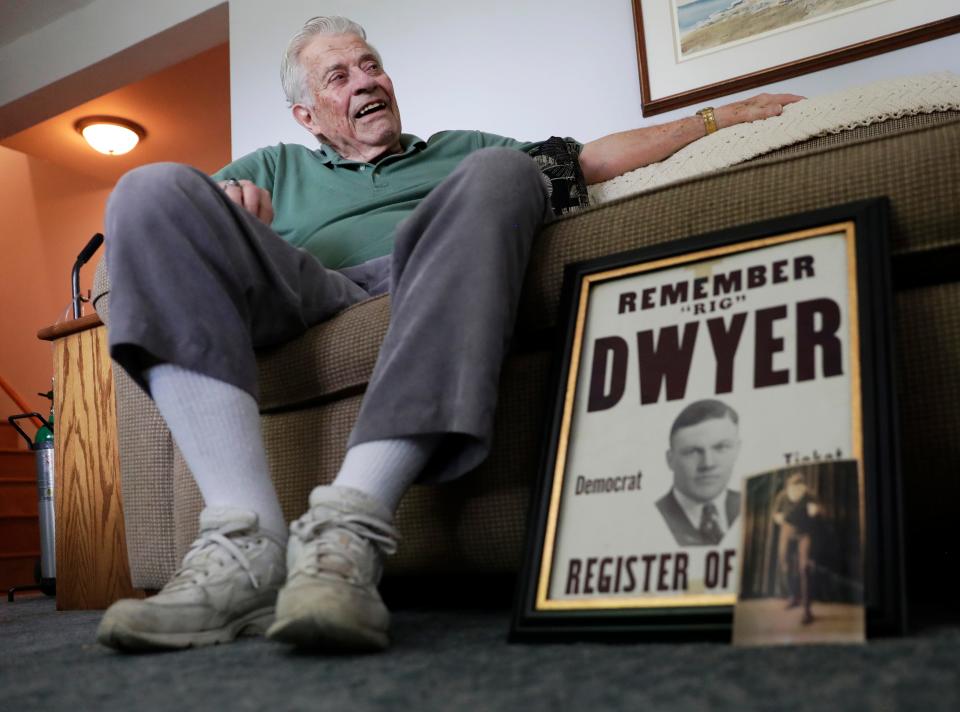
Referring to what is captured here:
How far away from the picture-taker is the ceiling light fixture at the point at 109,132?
178 inches

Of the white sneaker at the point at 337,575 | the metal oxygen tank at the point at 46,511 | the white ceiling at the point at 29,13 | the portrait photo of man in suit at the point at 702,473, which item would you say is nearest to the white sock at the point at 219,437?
the white sneaker at the point at 337,575

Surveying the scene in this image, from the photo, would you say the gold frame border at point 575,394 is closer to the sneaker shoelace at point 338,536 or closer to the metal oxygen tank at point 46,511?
the sneaker shoelace at point 338,536

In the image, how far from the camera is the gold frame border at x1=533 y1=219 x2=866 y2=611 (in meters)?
0.63

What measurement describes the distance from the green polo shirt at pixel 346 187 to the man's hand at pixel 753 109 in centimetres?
37

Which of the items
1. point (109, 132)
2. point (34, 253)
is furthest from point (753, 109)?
point (34, 253)

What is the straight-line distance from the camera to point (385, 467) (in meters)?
0.78

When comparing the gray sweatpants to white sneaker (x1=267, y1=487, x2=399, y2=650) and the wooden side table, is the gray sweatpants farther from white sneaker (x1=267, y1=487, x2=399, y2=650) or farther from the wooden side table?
the wooden side table

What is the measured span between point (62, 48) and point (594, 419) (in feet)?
11.4

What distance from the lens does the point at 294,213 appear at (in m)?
1.45

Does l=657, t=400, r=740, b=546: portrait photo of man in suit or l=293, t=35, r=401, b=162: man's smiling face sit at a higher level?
l=293, t=35, r=401, b=162: man's smiling face

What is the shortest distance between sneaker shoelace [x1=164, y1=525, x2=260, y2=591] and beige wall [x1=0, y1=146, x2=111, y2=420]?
14.5 ft

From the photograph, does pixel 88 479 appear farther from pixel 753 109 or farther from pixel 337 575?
pixel 753 109

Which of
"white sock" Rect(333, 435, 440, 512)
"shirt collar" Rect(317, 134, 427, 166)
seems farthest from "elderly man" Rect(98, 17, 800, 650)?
"shirt collar" Rect(317, 134, 427, 166)

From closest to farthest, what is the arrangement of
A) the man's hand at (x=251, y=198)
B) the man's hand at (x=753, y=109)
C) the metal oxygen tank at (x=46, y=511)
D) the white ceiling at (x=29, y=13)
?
the man's hand at (x=251, y=198)
the man's hand at (x=753, y=109)
the metal oxygen tank at (x=46, y=511)
the white ceiling at (x=29, y=13)
